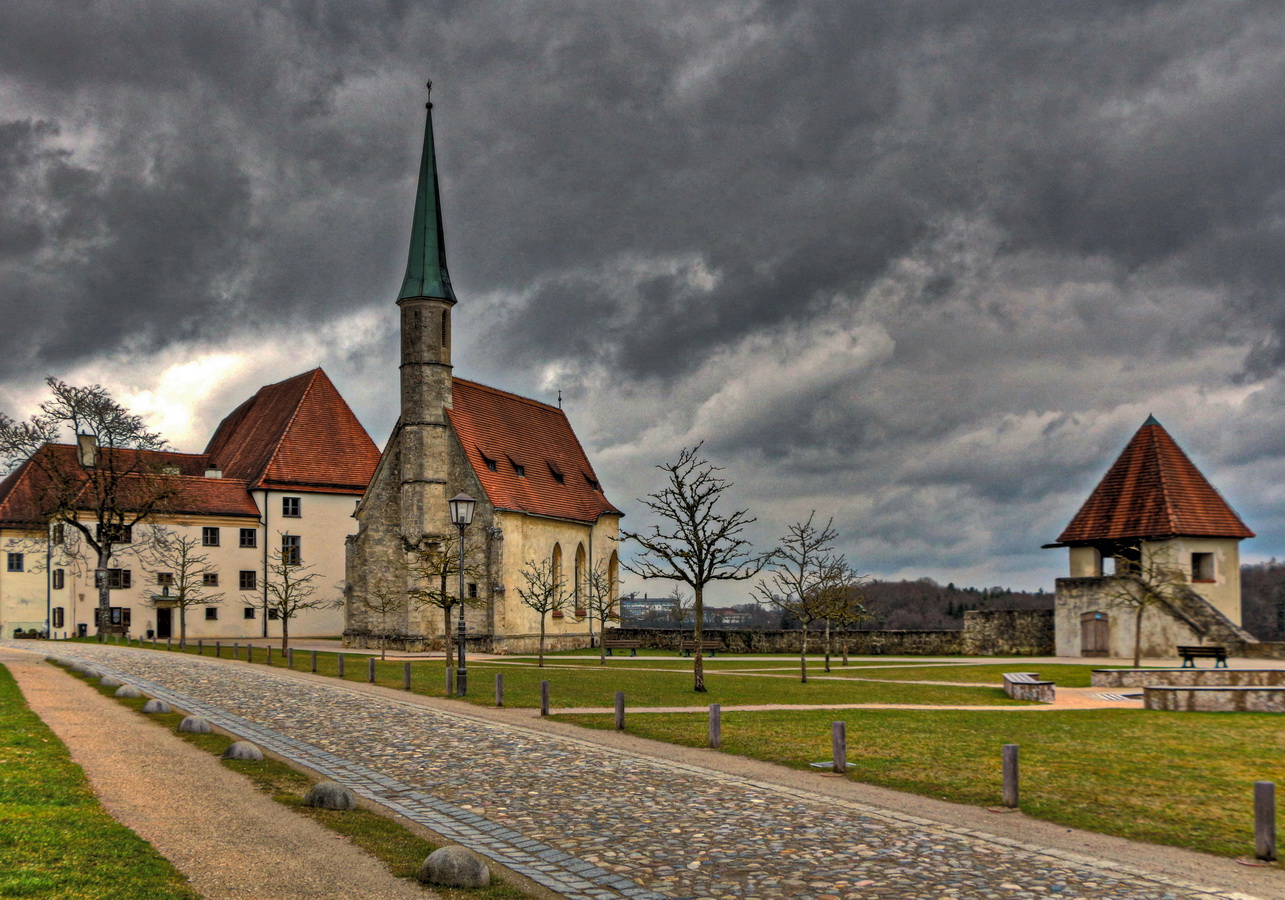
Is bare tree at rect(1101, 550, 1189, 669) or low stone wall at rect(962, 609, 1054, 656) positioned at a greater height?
bare tree at rect(1101, 550, 1189, 669)

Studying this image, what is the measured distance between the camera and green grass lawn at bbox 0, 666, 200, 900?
7.69m

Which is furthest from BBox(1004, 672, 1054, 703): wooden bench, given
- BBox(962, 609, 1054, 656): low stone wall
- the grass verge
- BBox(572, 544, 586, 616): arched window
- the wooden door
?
BBox(572, 544, 586, 616): arched window

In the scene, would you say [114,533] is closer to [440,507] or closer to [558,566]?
[440,507]

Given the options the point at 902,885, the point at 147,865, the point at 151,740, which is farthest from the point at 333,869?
the point at 151,740

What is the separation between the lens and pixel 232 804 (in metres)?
11.4

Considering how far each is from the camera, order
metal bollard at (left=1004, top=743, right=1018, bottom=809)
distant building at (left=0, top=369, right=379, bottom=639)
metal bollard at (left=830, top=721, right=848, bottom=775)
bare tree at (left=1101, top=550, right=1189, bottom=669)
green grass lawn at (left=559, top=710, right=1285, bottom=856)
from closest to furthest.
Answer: green grass lawn at (left=559, top=710, right=1285, bottom=856)
metal bollard at (left=1004, top=743, right=1018, bottom=809)
metal bollard at (left=830, top=721, right=848, bottom=775)
bare tree at (left=1101, top=550, right=1189, bottom=669)
distant building at (left=0, top=369, right=379, bottom=639)

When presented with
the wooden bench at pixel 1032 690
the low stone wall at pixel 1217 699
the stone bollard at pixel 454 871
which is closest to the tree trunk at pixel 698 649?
the wooden bench at pixel 1032 690

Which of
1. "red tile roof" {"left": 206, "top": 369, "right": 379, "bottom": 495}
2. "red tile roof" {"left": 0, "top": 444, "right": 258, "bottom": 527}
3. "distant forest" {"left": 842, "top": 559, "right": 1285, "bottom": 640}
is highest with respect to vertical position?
"red tile roof" {"left": 206, "top": 369, "right": 379, "bottom": 495}

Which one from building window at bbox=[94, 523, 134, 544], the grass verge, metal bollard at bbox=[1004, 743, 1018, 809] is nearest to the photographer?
the grass verge

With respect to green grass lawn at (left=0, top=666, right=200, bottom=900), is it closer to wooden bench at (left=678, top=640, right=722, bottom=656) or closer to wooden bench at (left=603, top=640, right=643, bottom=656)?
wooden bench at (left=678, top=640, right=722, bottom=656)

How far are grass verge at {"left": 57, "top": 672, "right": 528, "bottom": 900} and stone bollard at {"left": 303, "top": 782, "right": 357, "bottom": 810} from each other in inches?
3.4

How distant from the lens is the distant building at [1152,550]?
139 ft

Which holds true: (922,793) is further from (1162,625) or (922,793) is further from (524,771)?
(1162,625)

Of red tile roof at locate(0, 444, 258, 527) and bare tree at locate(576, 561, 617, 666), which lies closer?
bare tree at locate(576, 561, 617, 666)
